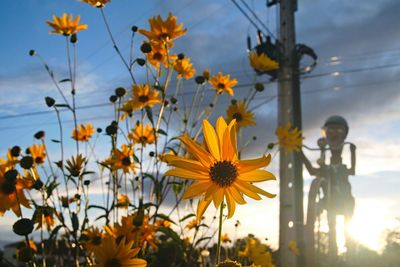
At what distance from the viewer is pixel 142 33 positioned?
2174 millimetres

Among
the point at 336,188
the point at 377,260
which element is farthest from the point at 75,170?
the point at 377,260

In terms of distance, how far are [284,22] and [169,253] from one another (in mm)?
7206

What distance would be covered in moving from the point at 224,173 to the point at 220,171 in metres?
0.01

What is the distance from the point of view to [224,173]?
3.41 feet

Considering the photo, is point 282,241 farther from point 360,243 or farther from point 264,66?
point 264,66

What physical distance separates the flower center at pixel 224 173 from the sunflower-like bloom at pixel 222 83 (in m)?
1.68

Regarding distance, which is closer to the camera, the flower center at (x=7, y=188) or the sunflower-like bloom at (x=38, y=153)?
the flower center at (x=7, y=188)

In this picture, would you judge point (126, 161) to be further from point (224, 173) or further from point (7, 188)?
point (224, 173)

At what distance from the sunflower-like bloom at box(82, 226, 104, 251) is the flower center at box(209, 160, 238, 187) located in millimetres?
883

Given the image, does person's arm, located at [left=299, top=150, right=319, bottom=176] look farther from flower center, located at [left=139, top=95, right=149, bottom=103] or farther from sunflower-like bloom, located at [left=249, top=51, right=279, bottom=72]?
flower center, located at [left=139, top=95, right=149, bottom=103]

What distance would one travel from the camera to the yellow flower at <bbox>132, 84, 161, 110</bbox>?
242cm

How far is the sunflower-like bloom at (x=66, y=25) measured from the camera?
2373mm

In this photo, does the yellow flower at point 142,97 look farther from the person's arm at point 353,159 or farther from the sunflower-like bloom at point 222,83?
the person's arm at point 353,159

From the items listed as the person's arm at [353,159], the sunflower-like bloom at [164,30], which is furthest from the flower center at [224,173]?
the person's arm at [353,159]
